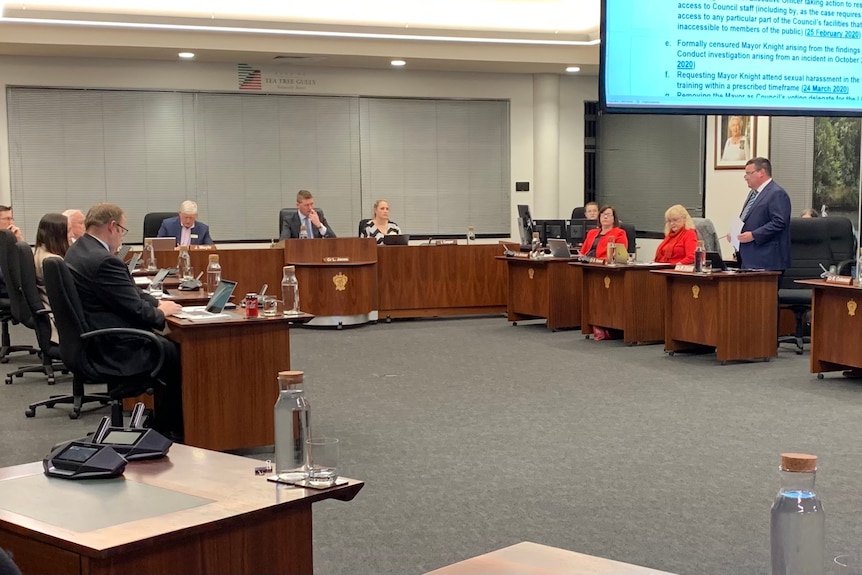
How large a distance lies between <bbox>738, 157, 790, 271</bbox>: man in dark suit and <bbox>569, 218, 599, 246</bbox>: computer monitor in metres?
2.99

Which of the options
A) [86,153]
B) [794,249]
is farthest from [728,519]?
[86,153]

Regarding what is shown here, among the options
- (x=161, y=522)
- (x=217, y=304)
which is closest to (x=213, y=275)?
(x=217, y=304)

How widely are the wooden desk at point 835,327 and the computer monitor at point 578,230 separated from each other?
4123mm

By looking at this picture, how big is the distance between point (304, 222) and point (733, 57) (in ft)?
25.4

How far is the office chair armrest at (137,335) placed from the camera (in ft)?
17.5

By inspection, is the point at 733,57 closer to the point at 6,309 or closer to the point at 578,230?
the point at 6,309

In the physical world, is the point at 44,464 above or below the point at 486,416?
above

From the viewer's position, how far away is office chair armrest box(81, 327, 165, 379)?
5336 mm

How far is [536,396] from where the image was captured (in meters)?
7.20

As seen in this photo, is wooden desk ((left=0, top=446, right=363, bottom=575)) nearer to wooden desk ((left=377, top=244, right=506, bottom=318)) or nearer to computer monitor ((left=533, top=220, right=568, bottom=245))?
wooden desk ((left=377, top=244, right=506, bottom=318))

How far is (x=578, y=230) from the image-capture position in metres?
11.9

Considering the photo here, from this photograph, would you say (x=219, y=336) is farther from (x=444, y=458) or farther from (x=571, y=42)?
(x=571, y=42)

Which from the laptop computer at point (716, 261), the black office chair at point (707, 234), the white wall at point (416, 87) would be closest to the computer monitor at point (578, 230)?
the black office chair at point (707, 234)

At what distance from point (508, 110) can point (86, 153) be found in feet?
18.6
